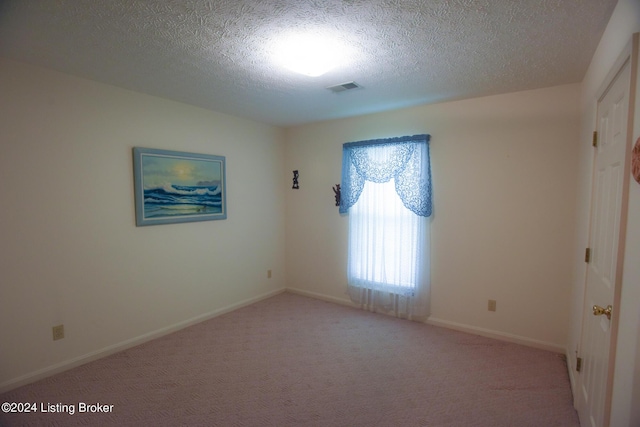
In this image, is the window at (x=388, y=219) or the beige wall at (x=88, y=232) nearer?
the beige wall at (x=88, y=232)

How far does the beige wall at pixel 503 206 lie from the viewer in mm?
2682

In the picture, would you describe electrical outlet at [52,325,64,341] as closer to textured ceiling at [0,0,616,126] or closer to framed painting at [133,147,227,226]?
framed painting at [133,147,227,226]

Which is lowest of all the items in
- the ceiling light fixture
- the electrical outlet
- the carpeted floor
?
the carpeted floor

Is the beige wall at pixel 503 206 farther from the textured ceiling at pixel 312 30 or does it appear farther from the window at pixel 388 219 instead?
the textured ceiling at pixel 312 30

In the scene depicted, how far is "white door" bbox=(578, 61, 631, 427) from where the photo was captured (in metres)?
1.33

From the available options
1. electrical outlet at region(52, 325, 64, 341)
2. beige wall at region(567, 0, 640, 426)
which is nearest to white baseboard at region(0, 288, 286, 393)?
electrical outlet at region(52, 325, 64, 341)

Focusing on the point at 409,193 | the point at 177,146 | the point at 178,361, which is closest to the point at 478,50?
the point at 409,193

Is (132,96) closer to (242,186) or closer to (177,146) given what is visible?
(177,146)

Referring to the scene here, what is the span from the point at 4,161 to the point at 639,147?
11.6ft

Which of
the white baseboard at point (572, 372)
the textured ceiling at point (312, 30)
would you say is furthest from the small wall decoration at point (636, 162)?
the white baseboard at point (572, 372)

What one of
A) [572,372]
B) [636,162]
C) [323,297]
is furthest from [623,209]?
[323,297]

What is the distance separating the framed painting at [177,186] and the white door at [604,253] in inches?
131

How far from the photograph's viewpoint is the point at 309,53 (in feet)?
6.56

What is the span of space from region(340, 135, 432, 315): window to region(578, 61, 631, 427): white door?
152 centimetres
